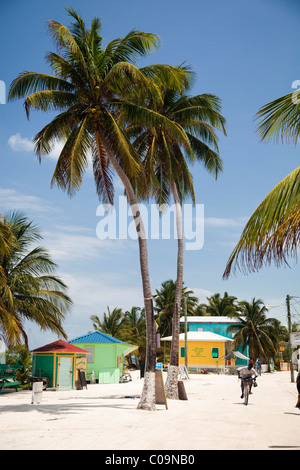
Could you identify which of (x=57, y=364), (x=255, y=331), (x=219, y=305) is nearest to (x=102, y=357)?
(x=57, y=364)

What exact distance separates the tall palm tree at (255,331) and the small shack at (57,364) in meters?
30.3

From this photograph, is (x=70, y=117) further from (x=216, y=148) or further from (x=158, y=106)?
(x=216, y=148)

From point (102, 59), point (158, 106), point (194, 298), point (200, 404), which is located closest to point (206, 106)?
point (158, 106)

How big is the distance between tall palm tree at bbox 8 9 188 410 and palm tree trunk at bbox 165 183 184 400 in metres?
3.90

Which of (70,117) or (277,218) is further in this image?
(70,117)

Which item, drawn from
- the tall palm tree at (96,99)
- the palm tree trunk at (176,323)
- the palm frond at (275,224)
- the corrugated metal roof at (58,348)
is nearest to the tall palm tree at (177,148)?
the palm tree trunk at (176,323)

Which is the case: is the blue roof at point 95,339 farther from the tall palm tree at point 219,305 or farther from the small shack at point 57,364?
the tall palm tree at point 219,305

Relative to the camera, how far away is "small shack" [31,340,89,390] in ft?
77.3

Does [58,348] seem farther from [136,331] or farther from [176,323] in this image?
[136,331]

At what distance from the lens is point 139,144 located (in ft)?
67.2

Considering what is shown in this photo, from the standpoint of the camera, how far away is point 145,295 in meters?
Result: 15.6

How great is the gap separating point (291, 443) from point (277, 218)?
5097 mm

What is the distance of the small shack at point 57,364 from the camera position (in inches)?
928

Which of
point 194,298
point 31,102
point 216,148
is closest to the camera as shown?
point 31,102
